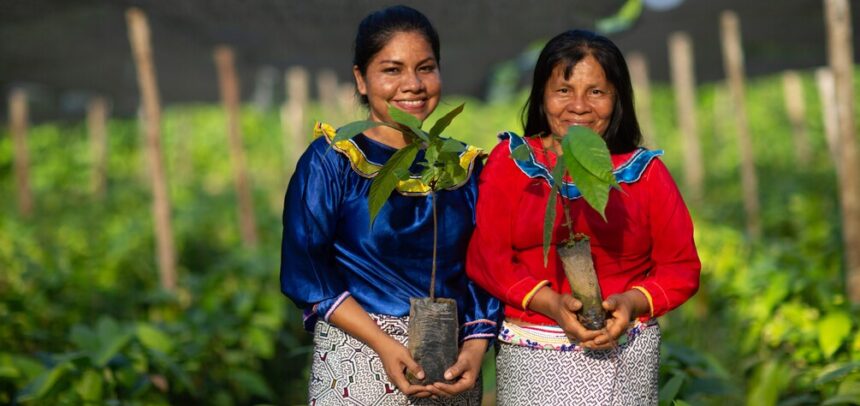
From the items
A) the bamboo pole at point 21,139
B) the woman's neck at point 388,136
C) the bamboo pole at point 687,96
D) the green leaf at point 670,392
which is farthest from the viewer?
the bamboo pole at point 21,139

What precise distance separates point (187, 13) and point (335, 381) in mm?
4896

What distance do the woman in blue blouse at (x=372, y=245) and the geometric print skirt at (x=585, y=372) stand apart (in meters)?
0.10

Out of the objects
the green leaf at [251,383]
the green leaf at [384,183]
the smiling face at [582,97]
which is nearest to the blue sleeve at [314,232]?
A: the green leaf at [384,183]

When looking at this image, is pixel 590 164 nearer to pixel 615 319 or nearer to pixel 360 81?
pixel 615 319

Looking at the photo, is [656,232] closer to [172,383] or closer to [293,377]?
[172,383]

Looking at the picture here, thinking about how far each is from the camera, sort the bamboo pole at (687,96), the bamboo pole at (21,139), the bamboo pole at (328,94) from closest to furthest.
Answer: the bamboo pole at (687,96), the bamboo pole at (21,139), the bamboo pole at (328,94)

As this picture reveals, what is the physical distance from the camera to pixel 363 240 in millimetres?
2146

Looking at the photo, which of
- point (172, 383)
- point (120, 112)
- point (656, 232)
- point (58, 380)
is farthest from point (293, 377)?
point (120, 112)

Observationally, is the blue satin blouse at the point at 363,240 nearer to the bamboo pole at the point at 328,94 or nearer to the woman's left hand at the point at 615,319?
the woman's left hand at the point at 615,319

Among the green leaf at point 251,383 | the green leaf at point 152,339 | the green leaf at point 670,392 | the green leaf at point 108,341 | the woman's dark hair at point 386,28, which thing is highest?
the woman's dark hair at point 386,28

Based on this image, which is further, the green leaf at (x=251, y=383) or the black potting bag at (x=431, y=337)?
the green leaf at (x=251, y=383)

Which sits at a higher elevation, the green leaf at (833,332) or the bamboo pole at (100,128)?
the bamboo pole at (100,128)

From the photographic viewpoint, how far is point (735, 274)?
663cm

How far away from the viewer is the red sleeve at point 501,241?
6.86ft
